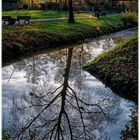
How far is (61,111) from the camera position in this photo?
17062mm

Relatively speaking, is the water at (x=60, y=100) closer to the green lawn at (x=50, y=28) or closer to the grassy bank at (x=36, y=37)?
the grassy bank at (x=36, y=37)

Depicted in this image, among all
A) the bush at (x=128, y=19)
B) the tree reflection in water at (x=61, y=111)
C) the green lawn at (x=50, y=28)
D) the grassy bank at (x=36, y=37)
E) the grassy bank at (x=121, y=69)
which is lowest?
the tree reflection in water at (x=61, y=111)

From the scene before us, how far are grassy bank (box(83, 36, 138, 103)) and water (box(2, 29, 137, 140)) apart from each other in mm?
420

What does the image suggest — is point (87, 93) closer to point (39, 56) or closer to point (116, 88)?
point (116, 88)

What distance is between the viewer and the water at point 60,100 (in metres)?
15.3

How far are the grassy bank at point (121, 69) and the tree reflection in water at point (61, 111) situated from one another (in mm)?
844

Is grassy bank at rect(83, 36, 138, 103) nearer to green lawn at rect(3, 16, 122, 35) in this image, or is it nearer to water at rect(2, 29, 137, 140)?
water at rect(2, 29, 137, 140)

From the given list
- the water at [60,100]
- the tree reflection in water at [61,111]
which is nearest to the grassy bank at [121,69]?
the water at [60,100]

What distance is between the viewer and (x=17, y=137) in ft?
46.3

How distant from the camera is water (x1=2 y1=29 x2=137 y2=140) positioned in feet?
50.3

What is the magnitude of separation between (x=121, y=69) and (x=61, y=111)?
216 inches

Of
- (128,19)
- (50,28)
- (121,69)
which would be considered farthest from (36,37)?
(128,19)

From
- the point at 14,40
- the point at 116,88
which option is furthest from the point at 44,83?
the point at 14,40

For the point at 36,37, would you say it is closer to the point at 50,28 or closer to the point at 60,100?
the point at 50,28
